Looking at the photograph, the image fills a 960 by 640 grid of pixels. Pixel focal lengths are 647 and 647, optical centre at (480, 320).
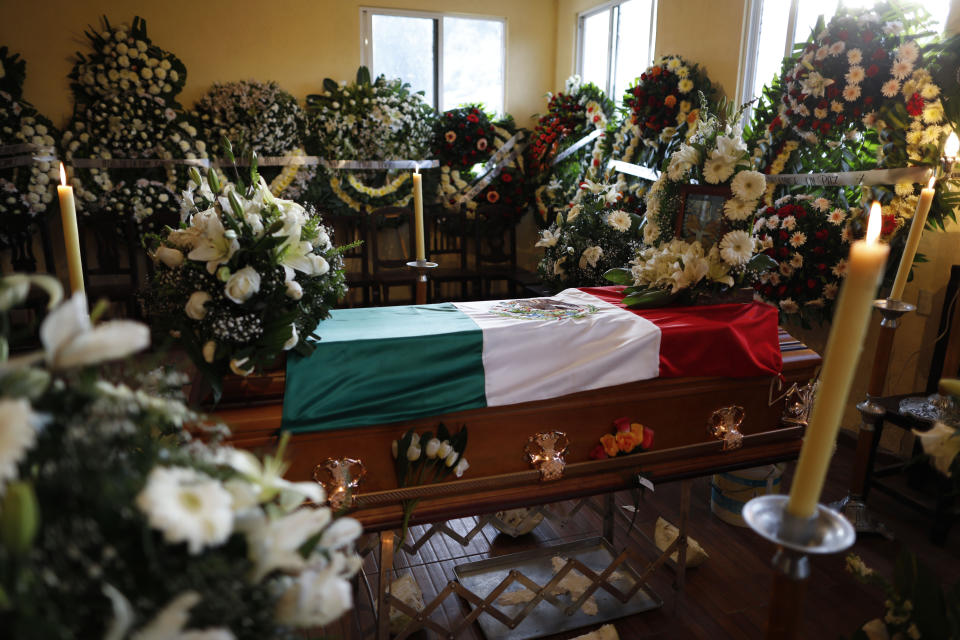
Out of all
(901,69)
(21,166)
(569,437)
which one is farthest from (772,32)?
(21,166)

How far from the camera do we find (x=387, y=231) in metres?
6.18

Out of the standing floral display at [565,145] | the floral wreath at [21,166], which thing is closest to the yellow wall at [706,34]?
the standing floral display at [565,145]

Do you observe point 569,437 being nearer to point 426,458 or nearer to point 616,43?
point 426,458

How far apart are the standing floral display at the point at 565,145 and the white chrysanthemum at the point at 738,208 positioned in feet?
9.52

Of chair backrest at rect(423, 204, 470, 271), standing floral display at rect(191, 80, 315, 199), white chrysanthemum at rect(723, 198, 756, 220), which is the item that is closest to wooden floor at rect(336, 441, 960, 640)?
white chrysanthemum at rect(723, 198, 756, 220)

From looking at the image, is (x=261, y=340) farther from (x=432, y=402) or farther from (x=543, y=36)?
(x=543, y=36)

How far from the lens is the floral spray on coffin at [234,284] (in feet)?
5.47

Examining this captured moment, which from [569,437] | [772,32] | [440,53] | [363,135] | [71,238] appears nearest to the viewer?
[71,238]

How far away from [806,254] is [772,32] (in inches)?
58.9

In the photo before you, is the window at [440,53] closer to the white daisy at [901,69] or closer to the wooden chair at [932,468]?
the white daisy at [901,69]

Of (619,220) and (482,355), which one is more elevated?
(619,220)

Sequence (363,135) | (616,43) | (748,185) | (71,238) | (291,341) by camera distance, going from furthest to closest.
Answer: (363,135) < (616,43) < (748,185) < (291,341) < (71,238)

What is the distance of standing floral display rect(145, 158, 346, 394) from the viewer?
1.67 metres

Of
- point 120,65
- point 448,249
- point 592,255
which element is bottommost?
point 448,249
